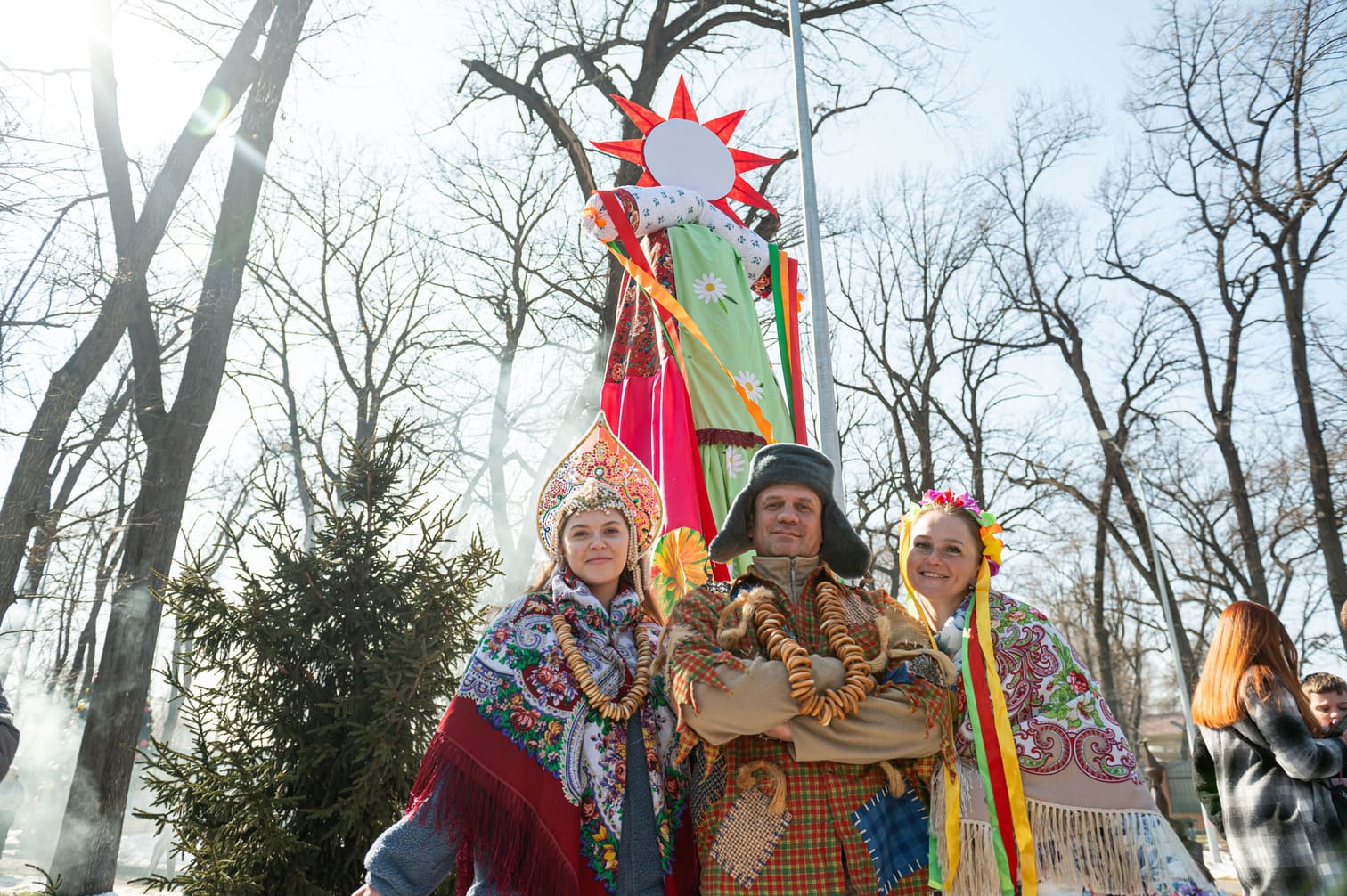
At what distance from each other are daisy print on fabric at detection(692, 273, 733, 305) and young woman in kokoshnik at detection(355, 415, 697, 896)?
225cm

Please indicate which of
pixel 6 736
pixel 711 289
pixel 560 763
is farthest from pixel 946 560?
pixel 6 736

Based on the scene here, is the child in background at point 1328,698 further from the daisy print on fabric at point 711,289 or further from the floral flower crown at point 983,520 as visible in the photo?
the daisy print on fabric at point 711,289

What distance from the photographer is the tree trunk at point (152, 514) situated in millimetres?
6812

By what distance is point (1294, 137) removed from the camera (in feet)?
44.6

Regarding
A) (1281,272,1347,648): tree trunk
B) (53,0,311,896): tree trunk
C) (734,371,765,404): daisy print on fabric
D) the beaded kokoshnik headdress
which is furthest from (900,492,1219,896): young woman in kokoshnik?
(1281,272,1347,648): tree trunk

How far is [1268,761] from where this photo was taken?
3.42 metres

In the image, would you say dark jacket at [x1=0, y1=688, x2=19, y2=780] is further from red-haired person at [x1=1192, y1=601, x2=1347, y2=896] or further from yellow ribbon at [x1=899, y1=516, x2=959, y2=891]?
red-haired person at [x1=1192, y1=601, x2=1347, y2=896]

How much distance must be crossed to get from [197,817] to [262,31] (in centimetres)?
813

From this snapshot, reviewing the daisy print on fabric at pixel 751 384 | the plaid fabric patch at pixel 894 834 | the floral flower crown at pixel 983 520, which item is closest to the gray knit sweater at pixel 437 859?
the plaid fabric patch at pixel 894 834

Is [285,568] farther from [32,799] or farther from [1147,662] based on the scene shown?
[1147,662]

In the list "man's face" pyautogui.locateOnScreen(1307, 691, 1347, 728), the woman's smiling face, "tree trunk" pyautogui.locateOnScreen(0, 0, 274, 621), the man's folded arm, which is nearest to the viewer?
the man's folded arm

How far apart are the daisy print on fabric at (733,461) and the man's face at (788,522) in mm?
1758

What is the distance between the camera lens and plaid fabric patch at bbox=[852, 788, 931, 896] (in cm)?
229

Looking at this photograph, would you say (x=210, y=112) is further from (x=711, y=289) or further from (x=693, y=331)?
(x=693, y=331)
